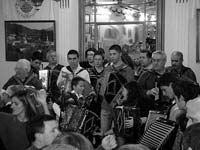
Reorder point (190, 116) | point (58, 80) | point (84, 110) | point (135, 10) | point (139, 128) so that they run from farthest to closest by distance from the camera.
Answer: point (135, 10), point (58, 80), point (84, 110), point (139, 128), point (190, 116)

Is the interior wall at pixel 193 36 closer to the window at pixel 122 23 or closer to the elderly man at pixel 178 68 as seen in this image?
the window at pixel 122 23

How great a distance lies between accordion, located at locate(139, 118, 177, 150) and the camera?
10.1 ft

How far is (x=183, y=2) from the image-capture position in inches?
315

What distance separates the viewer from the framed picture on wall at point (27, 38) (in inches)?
366

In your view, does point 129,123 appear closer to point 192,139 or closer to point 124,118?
point 124,118

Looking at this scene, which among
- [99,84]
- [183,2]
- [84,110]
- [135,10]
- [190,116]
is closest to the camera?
[190,116]

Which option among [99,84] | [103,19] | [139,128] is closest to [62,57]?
[103,19]

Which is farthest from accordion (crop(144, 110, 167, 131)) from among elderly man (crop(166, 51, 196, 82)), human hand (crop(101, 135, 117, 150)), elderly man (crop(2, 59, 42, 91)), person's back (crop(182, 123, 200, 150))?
elderly man (crop(2, 59, 42, 91))

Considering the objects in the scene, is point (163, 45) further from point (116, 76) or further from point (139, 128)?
point (139, 128)

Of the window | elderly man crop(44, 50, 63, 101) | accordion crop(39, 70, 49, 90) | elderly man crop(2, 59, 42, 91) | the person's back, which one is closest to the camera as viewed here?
the person's back

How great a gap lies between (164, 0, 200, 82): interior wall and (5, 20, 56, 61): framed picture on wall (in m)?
3.21

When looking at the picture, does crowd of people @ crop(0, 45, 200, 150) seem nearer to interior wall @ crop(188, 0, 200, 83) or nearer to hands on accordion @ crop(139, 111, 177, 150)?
hands on accordion @ crop(139, 111, 177, 150)

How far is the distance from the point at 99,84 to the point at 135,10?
3921mm

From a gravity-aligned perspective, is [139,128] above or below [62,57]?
below
